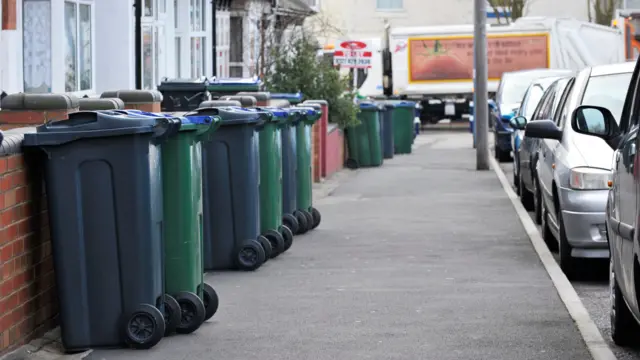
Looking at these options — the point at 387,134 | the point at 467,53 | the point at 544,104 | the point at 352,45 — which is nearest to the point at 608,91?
the point at 544,104

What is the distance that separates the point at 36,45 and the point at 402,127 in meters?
15.4

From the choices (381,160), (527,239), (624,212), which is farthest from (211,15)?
(624,212)

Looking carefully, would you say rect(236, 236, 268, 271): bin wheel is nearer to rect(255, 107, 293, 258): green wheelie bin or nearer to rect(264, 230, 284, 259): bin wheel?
rect(255, 107, 293, 258): green wheelie bin

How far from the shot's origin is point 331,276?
1065 cm

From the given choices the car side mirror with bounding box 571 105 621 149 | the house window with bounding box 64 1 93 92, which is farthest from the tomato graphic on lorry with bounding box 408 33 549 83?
the car side mirror with bounding box 571 105 621 149

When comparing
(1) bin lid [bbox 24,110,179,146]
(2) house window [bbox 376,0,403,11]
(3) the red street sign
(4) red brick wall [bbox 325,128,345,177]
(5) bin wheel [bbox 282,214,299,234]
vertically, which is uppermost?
(2) house window [bbox 376,0,403,11]

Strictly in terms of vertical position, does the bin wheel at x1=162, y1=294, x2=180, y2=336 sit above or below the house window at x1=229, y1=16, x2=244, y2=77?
below

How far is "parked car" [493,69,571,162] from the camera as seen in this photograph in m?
25.1

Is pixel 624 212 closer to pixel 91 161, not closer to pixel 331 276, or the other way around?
pixel 91 161

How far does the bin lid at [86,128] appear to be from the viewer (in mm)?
7219

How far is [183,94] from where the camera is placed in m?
Result: 17.9

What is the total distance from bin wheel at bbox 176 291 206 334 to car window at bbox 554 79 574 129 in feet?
14.8

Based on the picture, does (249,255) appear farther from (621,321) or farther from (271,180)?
(621,321)

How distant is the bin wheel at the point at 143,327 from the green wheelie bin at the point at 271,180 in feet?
12.7
